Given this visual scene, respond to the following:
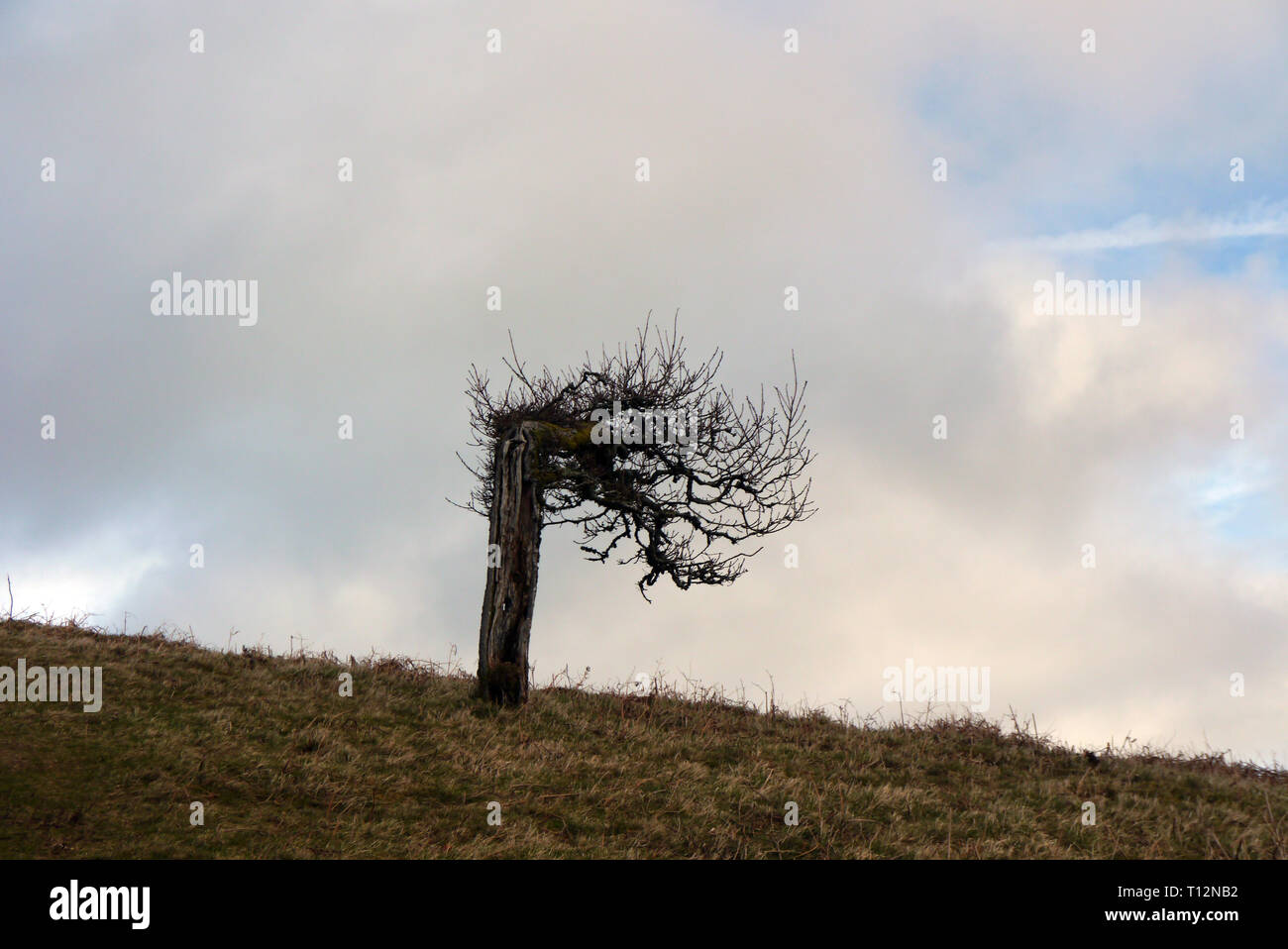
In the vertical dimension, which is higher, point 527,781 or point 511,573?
point 511,573

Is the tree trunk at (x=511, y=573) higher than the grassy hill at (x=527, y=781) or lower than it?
higher

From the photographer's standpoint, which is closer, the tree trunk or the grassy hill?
the grassy hill

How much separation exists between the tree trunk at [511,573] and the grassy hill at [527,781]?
59 centimetres

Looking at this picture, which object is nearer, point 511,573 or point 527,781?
point 527,781

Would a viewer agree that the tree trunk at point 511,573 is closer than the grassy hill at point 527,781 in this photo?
No

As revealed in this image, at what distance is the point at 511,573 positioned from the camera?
18344 millimetres

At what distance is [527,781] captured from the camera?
1438 centimetres

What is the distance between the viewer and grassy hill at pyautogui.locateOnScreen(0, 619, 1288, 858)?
12211 millimetres

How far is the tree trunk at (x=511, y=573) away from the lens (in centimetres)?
1822

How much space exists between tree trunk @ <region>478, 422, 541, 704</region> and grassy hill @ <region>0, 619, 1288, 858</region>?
0.59 metres

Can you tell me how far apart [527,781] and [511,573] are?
486 cm
